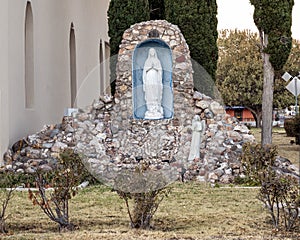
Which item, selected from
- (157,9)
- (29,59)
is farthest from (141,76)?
(157,9)

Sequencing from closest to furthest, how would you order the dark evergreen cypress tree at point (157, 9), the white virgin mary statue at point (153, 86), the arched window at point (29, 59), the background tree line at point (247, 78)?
the white virgin mary statue at point (153, 86)
the arched window at point (29, 59)
the dark evergreen cypress tree at point (157, 9)
the background tree line at point (247, 78)

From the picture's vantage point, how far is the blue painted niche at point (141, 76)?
16.7m

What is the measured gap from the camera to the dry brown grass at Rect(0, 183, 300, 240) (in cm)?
806

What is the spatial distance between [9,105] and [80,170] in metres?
6.26

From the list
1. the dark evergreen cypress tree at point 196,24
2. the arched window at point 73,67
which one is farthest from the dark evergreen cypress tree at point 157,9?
the arched window at point 73,67

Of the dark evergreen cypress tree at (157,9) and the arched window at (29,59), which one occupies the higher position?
the dark evergreen cypress tree at (157,9)

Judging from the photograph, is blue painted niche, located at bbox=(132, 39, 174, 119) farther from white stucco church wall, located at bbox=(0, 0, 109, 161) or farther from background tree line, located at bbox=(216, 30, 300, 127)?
background tree line, located at bbox=(216, 30, 300, 127)

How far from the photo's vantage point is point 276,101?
46.2 m

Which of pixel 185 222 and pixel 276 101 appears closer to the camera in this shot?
pixel 185 222

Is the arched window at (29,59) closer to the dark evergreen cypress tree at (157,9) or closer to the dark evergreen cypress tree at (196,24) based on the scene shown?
the dark evergreen cypress tree at (196,24)

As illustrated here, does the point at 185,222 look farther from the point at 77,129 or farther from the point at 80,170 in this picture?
the point at 77,129

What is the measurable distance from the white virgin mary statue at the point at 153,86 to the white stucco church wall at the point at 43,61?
2.81 meters

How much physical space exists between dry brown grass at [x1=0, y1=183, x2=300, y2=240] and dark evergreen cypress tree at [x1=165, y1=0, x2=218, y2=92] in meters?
7.48

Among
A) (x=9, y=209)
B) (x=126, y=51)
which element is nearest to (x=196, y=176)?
(x=126, y=51)
